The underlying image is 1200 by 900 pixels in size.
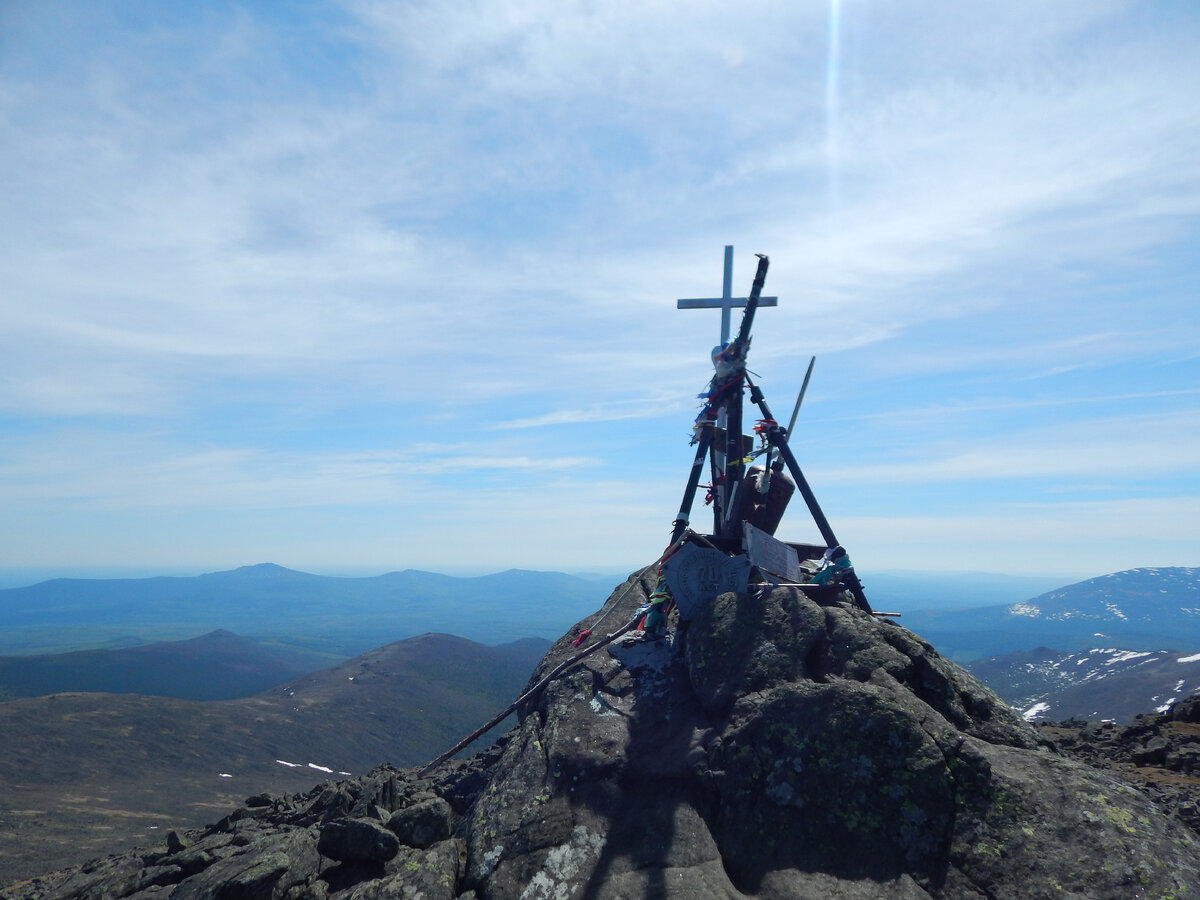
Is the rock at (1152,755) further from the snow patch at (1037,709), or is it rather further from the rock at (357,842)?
the snow patch at (1037,709)

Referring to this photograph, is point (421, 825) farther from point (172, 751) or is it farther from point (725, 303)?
point (172, 751)

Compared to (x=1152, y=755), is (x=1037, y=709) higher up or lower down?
lower down

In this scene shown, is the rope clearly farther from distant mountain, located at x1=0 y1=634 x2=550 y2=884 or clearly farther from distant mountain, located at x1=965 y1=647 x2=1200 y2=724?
distant mountain, located at x1=965 y1=647 x2=1200 y2=724

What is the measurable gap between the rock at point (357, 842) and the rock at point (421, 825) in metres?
0.27

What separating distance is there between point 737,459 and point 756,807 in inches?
351

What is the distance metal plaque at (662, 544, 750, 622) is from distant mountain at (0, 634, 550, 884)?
1806 inches

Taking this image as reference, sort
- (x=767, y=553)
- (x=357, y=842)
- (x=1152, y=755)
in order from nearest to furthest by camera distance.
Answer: (x=357, y=842), (x=767, y=553), (x=1152, y=755)

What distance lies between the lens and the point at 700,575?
1631cm

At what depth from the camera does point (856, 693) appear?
12133 millimetres

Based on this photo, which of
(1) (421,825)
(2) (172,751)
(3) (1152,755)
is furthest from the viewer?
(2) (172,751)

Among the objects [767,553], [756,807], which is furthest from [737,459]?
[756,807]

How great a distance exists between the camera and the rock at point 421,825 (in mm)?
13000

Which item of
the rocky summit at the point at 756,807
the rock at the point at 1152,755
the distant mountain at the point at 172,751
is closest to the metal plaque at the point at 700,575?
the rocky summit at the point at 756,807

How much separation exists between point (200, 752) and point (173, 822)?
46.9 meters
